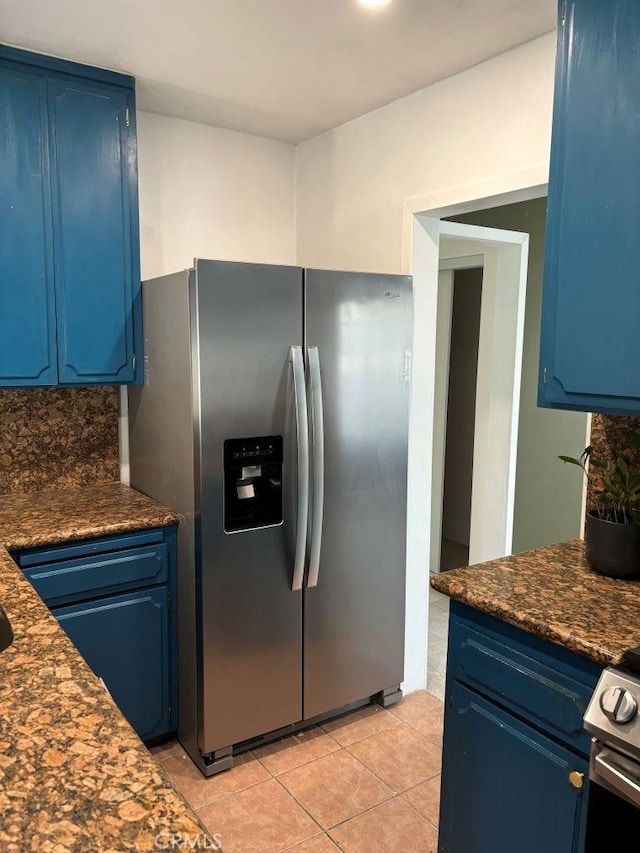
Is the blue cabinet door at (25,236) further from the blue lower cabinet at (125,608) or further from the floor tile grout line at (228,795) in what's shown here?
the floor tile grout line at (228,795)

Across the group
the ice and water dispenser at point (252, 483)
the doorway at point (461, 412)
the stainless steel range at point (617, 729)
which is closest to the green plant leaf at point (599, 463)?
the stainless steel range at point (617, 729)

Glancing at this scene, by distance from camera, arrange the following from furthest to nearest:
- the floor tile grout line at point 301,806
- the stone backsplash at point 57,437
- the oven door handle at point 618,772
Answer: the stone backsplash at point 57,437 → the floor tile grout line at point 301,806 → the oven door handle at point 618,772

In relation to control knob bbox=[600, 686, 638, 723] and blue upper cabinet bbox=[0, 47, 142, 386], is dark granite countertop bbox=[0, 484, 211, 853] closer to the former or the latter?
control knob bbox=[600, 686, 638, 723]

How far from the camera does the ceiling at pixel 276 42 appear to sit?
6.30 ft

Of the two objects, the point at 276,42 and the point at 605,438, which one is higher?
the point at 276,42

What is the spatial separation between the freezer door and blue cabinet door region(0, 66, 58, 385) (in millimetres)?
965

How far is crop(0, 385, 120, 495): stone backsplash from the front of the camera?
265cm

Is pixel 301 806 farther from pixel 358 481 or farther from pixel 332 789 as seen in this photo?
pixel 358 481

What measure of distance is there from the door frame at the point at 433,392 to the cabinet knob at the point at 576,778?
53.2 inches

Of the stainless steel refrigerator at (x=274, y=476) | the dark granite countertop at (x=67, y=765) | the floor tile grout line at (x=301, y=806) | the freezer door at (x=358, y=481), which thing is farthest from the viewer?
the freezer door at (x=358, y=481)

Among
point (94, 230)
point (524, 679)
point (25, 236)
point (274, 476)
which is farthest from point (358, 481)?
point (25, 236)

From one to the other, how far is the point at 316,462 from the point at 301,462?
64mm

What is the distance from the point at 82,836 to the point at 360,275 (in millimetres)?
2041

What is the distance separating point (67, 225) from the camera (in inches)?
94.6
